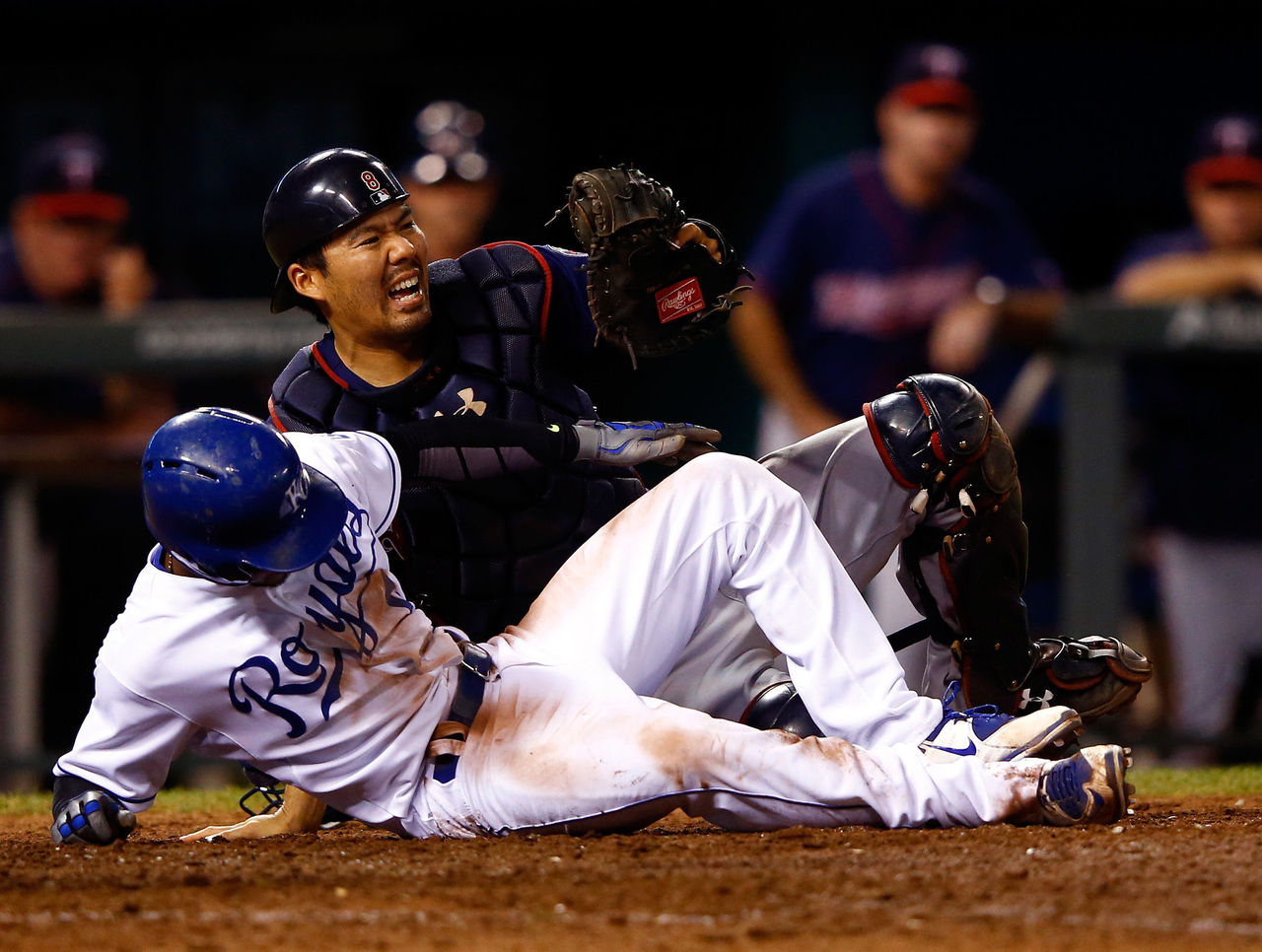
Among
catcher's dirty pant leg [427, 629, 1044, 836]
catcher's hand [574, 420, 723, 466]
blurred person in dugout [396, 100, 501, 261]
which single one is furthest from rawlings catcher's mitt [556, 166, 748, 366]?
blurred person in dugout [396, 100, 501, 261]

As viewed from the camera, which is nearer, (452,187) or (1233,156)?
(452,187)

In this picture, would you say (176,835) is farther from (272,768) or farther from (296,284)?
(296,284)

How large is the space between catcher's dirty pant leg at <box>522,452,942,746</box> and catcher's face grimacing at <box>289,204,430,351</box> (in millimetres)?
648

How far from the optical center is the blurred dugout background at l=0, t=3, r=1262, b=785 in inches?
306

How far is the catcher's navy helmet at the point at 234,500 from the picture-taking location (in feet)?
8.81

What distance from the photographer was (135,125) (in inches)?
314

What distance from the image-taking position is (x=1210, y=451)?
20.7 ft

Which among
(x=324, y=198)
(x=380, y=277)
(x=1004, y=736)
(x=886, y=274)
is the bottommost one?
(x=1004, y=736)

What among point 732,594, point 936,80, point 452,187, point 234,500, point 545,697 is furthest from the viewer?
point 936,80

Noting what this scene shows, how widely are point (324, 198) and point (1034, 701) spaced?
64.9 inches

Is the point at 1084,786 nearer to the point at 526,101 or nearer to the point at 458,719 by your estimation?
the point at 458,719

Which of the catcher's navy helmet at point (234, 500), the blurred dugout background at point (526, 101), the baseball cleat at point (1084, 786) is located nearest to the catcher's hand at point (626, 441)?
the catcher's navy helmet at point (234, 500)

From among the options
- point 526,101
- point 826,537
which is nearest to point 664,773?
point 826,537

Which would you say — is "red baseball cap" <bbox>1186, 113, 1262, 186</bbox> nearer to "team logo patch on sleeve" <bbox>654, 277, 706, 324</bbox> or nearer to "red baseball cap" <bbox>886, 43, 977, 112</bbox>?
"red baseball cap" <bbox>886, 43, 977, 112</bbox>
